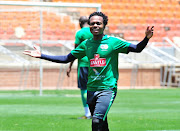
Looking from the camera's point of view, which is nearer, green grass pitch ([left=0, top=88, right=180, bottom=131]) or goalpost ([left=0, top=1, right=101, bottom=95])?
green grass pitch ([left=0, top=88, right=180, bottom=131])

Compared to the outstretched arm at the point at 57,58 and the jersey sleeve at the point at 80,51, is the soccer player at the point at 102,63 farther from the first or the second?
the outstretched arm at the point at 57,58

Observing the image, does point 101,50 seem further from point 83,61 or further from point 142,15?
point 142,15

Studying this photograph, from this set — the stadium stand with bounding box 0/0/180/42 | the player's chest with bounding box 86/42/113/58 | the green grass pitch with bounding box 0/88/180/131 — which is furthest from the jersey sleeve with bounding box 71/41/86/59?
the stadium stand with bounding box 0/0/180/42

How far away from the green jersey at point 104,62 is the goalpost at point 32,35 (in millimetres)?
10237

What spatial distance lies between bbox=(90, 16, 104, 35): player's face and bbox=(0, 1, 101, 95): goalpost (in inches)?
403

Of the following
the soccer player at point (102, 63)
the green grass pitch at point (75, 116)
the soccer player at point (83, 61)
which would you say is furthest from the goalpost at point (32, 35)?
the soccer player at point (102, 63)

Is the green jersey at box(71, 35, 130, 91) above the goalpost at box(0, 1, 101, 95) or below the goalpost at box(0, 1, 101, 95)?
above

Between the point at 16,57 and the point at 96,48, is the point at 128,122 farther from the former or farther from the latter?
the point at 16,57

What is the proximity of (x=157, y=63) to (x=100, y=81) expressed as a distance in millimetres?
15974

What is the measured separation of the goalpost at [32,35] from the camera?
17094mm

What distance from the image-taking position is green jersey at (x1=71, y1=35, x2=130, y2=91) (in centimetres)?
572

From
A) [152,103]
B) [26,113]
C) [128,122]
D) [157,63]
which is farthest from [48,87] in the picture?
[128,122]

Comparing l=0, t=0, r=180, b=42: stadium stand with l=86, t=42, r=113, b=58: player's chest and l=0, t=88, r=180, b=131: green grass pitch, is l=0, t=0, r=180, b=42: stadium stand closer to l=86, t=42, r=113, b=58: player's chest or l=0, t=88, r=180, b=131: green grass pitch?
l=0, t=88, r=180, b=131: green grass pitch

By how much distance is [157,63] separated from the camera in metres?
21.5
